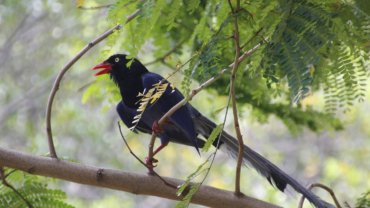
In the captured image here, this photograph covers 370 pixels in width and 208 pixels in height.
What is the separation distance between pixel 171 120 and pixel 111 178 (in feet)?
3.60

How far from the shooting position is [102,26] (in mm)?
9648

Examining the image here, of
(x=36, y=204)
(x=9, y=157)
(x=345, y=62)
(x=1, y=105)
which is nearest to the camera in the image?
(x=345, y=62)

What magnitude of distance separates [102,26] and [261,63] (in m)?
6.67

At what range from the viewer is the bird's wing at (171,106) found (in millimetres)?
4539

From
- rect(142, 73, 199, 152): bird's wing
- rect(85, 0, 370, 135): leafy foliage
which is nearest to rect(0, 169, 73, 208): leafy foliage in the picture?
rect(142, 73, 199, 152): bird's wing

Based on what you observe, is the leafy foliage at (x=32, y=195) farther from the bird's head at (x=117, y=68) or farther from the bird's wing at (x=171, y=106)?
the bird's head at (x=117, y=68)

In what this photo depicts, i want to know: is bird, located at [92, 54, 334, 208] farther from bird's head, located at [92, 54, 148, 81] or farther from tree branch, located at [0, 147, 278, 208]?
tree branch, located at [0, 147, 278, 208]

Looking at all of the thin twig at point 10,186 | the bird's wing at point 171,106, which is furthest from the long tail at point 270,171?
the thin twig at point 10,186

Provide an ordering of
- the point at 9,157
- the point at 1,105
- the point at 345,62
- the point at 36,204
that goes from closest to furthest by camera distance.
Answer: the point at 345,62 → the point at 9,157 → the point at 36,204 → the point at 1,105

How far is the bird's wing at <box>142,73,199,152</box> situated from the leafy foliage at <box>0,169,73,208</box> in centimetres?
94

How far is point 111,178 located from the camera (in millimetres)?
3674

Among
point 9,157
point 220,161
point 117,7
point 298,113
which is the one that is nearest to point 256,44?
point 117,7

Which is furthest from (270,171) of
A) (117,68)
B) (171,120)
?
(117,68)

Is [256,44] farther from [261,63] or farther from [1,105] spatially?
[1,105]
